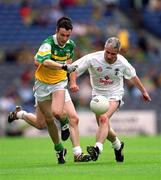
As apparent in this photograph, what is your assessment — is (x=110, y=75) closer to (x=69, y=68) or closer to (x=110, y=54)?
(x=110, y=54)

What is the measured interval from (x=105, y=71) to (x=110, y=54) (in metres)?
0.41

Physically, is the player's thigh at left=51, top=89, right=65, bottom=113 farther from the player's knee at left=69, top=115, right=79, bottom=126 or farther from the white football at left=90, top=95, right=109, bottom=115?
the white football at left=90, top=95, right=109, bottom=115

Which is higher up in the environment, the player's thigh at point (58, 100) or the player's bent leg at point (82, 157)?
the player's thigh at point (58, 100)

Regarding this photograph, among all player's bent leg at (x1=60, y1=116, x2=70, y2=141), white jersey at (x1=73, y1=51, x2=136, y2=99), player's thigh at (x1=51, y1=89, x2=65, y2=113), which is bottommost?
player's bent leg at (x1=60, y1=116, x2=70, y2=141)

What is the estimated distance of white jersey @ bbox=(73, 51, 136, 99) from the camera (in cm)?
1606

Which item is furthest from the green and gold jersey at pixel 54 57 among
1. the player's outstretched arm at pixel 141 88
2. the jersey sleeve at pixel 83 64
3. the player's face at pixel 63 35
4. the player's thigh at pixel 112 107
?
the player's outstretched arm at pixel 141 88

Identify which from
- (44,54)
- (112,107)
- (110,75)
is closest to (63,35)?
(44,54)

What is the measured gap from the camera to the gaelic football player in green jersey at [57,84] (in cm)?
1538

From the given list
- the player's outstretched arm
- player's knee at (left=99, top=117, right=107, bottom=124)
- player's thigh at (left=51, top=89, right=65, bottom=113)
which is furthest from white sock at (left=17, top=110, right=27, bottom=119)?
the player's outstretched arm

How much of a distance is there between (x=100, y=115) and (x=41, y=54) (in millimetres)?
1473

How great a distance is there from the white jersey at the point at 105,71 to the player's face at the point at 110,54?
0.35 ft

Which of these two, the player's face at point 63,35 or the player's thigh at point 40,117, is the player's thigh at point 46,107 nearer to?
the player's thigh at point 40,117

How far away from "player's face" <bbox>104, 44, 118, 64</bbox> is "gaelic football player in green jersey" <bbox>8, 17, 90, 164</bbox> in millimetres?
598

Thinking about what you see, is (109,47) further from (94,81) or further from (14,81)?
(14,81)
